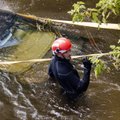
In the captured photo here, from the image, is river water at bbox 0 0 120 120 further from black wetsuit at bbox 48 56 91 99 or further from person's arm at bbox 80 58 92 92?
person's arm at bbox 80 58 92 92

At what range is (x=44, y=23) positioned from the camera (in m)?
8.23

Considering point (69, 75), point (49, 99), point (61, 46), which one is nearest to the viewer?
point (61, 46)

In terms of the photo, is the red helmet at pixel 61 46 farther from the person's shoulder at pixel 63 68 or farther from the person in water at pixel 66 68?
the person's shoulder at pixel 63 68

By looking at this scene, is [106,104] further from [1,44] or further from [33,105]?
[1,44]

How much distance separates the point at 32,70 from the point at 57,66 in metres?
1.34

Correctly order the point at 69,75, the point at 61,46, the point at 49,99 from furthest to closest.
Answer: the point at 49,99 < the point at 69,75 < the point at 61,46

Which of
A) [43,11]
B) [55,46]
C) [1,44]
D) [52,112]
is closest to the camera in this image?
[55,46]

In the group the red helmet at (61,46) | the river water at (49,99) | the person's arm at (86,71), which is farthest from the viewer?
the river water at (49,99)

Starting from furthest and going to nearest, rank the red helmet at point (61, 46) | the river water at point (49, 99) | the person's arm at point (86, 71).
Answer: the river water at point (49, 99) < the person's arm at point (86, 71) < the red helmet at point (61, 46)

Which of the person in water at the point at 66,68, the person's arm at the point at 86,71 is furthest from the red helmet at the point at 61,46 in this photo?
the person's arm at the point at 86,71

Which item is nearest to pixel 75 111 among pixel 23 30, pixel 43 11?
pixel 23 30

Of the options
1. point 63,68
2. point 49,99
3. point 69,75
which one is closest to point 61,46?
point 63,68

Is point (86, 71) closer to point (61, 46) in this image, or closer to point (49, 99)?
point (61, 46)

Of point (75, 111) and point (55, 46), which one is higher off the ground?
point (55, 46)
